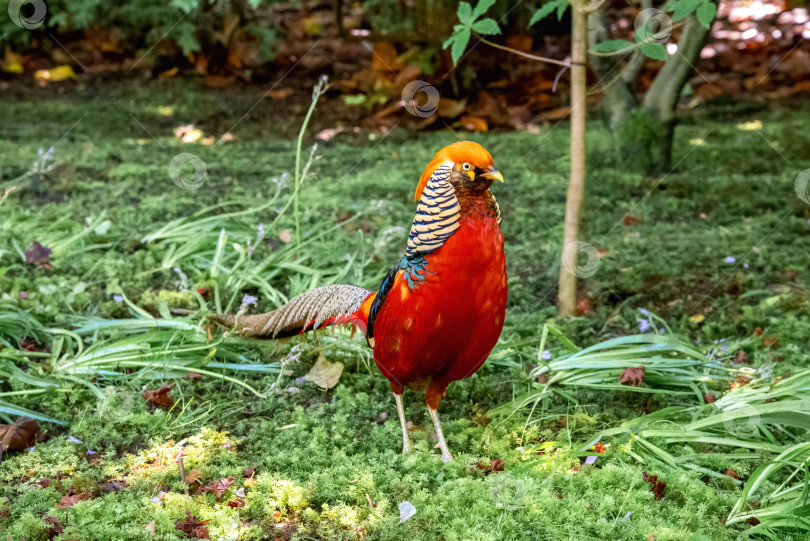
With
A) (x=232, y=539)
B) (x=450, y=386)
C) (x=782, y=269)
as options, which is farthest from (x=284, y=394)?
(x=782, y=269)

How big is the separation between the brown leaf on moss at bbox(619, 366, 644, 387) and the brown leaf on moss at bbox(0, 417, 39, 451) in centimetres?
208

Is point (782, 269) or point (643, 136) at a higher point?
point (643, 136)

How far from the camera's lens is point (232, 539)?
2.04m

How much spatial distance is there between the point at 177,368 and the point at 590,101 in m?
4.27

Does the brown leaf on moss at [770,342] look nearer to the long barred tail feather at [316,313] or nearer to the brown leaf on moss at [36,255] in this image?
the long barred tail feather at [316,313]

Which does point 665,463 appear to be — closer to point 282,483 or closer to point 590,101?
point 282,483

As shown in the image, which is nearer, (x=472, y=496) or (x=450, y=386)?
(x=472, y=496)

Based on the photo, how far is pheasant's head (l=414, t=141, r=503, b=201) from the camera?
7.21 ft

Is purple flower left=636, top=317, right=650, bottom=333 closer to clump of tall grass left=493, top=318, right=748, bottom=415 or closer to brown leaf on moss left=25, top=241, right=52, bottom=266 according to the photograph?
clump of tall grass left=493, top=318, right=748, bottom=415
